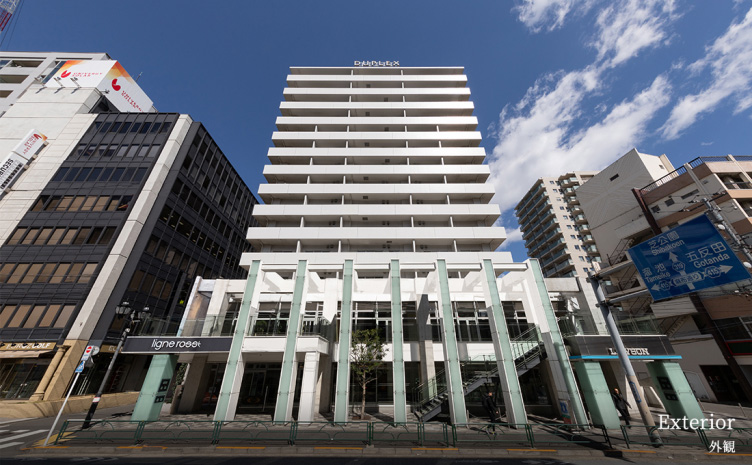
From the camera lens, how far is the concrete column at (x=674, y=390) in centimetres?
1436

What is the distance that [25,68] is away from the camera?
2057 inches

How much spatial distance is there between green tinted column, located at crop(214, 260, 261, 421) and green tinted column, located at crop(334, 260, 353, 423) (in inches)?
227

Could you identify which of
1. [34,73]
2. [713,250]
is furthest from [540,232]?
[34,73]

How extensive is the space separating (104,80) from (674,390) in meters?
73.0

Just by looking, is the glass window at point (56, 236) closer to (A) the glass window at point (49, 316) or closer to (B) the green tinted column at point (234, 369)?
(A) the glass window at point (49, 316)

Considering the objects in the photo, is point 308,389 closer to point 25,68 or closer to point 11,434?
point 11,434

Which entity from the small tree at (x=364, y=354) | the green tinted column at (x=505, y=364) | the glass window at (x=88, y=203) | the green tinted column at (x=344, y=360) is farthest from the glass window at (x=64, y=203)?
the green tinted column at (x=505, y=364)

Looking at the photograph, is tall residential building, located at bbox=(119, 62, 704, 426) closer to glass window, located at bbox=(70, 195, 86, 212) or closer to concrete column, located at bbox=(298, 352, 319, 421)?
concrete column, located at bbox=(298, 352, 319, 421)

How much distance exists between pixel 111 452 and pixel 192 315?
12.3 metres

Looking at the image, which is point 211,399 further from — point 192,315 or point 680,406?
point 680,406

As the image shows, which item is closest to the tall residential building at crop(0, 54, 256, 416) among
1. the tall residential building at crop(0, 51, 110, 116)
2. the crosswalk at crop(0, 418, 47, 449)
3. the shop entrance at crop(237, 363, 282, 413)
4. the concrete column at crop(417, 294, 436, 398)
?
the crosswalk at crop(0, 418, 47, 449)

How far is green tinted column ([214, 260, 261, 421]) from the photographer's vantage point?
14891 millimetres

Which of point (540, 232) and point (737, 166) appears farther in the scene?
point (540, 232)

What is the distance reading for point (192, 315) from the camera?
2256 centimetres
